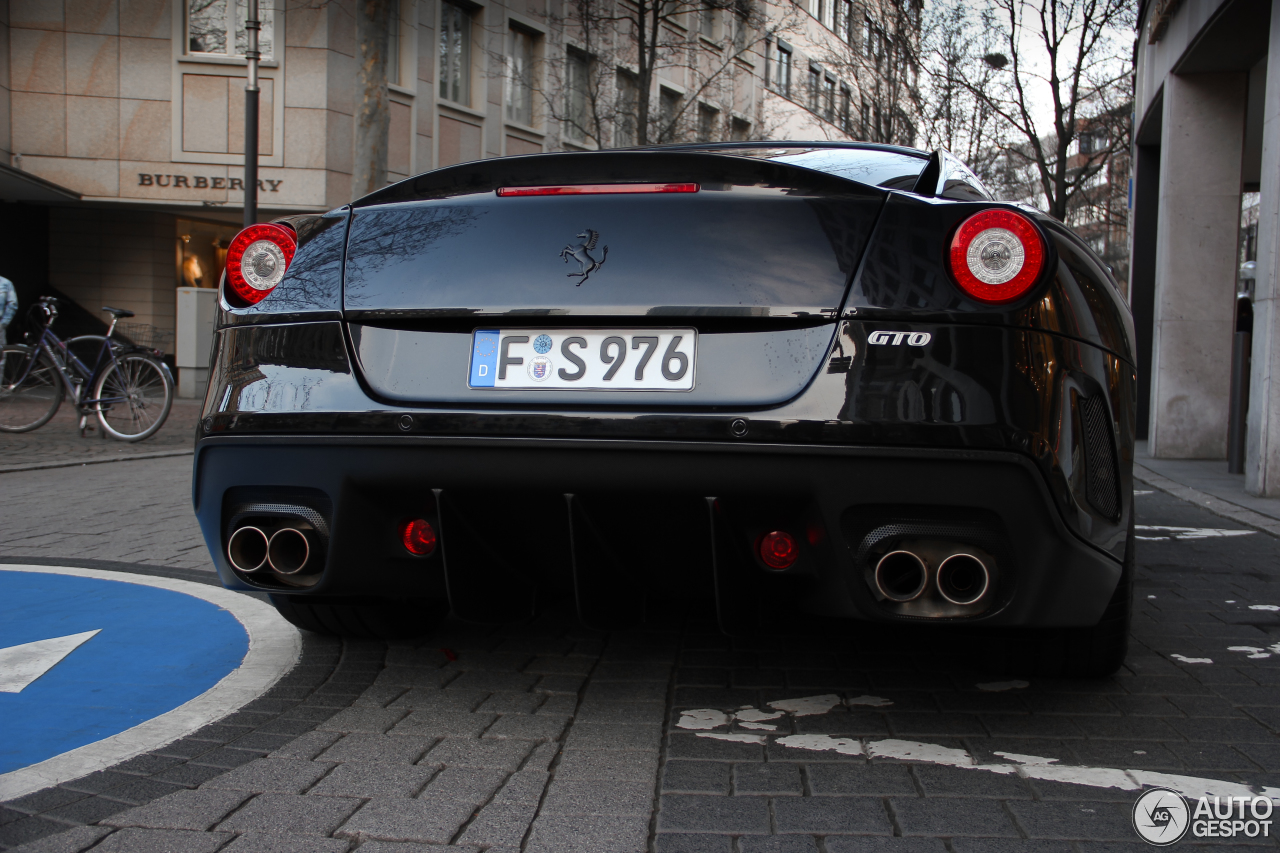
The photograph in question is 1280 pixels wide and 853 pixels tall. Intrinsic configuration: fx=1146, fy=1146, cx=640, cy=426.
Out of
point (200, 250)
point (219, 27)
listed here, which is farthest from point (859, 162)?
point (200, 250)

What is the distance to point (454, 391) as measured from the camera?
2.39 metres

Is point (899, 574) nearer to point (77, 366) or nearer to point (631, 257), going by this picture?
point (631, 257)

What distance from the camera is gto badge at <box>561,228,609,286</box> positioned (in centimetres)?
240

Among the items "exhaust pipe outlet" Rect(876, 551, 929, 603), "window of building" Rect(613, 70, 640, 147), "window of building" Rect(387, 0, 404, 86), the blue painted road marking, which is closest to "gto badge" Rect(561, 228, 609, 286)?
"exhaust pipe outlet" Rect(876, 551, 929, 603)

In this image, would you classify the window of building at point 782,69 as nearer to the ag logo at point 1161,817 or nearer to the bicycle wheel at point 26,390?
the bicycle wheel at point 26,390

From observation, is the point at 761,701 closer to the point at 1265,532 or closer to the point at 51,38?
the point at 1265,532

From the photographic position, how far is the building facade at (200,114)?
18906 millimetres

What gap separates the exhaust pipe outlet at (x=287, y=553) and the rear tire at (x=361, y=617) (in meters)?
0.58

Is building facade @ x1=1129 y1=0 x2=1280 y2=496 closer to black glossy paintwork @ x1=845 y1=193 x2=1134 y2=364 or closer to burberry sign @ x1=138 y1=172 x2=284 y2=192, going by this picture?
black glossy paintwork @ x1=845 y1=193 x2=1134 y2=364

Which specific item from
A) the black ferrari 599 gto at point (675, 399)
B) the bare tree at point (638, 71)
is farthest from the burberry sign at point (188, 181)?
the black ferrari 599 gto at point (675, 399)

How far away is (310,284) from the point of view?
2607 mm

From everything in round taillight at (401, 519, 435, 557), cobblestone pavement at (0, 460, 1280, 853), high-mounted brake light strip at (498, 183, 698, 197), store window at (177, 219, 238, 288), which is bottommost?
cobblestone pavement at (0, 460, 1280, 853)

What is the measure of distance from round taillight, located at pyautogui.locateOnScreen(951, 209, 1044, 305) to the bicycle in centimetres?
889

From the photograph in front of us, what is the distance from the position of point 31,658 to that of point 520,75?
74.0ft
